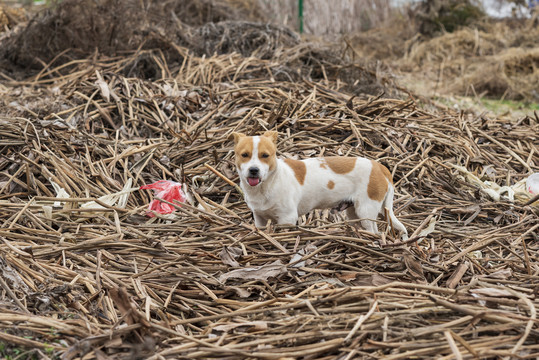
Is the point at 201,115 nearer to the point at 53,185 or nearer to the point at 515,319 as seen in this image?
the point at 53,185

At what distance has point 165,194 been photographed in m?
4.62

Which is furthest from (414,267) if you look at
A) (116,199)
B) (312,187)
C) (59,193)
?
(59,193)

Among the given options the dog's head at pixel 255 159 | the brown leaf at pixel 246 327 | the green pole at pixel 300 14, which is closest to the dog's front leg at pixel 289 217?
the dog's head at pixel 255 159

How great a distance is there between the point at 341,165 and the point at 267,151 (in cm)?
66

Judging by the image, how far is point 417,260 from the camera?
3.31 meters

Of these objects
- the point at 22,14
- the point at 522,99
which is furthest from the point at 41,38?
the point at 522,99

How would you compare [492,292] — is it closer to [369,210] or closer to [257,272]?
[257,272]

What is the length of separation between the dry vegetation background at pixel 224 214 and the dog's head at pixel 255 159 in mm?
336

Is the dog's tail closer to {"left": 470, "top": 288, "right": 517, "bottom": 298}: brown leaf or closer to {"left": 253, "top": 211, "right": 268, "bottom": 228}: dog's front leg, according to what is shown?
{"left": 253, "top": 211, "right": 268, "bottom": 228}: dog's front leg

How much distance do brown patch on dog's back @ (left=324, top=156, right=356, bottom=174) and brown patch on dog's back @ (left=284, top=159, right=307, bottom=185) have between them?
0.18 meters

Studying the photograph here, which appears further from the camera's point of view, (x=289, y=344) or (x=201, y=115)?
(x=201, y=115)

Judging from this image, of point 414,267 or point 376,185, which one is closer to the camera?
point 414,267

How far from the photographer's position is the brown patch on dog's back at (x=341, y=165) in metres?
4.12

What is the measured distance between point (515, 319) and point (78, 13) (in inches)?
293
